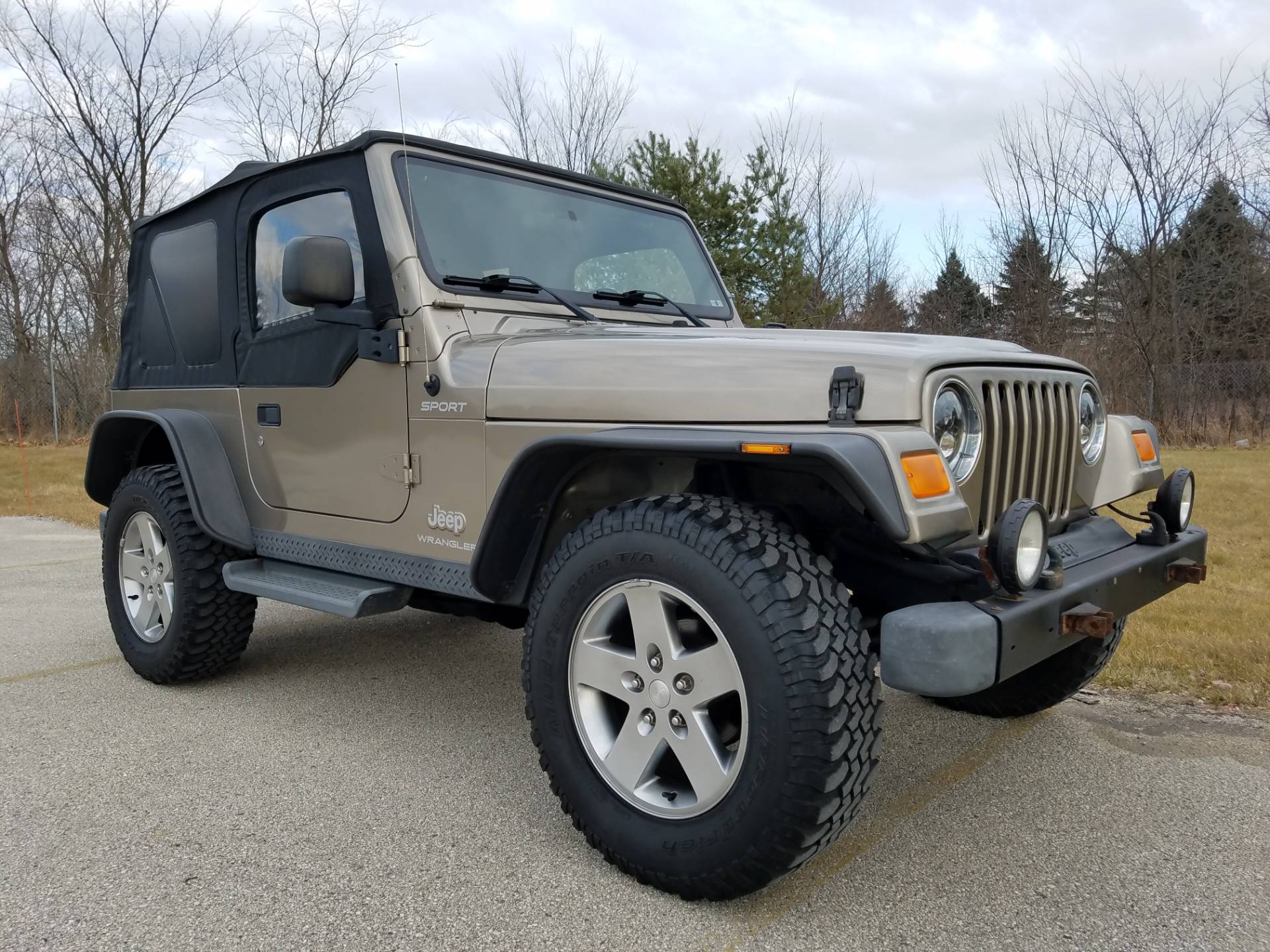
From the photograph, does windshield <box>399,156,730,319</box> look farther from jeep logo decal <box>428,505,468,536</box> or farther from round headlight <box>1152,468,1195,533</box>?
round headlight <box>1152,468,1195,533</box>

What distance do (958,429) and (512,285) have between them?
1.59m

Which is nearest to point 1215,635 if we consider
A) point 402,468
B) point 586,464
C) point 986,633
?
point 986,633

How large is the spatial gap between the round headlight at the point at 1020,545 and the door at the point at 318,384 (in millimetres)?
1827

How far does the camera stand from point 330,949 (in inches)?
80.3

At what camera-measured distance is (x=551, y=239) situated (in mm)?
3400

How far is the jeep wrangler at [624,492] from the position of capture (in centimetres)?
202

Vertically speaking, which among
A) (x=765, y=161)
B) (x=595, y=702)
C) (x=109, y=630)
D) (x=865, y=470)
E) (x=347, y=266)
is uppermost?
(x=765, y=161)

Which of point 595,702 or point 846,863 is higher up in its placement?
point 595,702

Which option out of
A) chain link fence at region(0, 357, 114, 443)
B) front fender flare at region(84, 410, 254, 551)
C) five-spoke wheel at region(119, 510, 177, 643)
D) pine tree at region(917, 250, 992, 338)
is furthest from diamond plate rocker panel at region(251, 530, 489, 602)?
chain link fence at region(0, 357, 114, 443)

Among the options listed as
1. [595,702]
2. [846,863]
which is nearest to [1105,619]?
[846,863]

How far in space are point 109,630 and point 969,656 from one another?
4687 millimetres

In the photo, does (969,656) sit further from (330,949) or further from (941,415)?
(330,949)

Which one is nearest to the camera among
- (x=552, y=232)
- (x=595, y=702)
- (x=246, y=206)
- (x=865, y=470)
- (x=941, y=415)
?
(x=865, y=470)

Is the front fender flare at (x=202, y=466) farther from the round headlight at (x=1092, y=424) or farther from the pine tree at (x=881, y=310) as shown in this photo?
the pine tree at (x=881, y=310)
